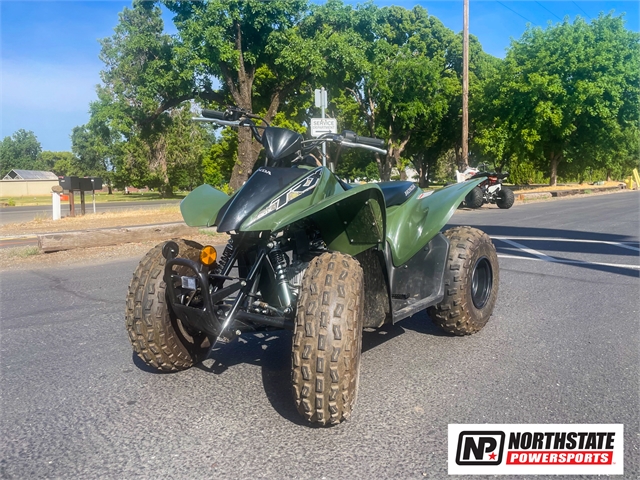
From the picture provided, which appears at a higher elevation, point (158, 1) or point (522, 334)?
point (158, 1)

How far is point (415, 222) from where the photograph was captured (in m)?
4.09

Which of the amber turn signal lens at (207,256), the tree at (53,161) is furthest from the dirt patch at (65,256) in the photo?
the tree at (53,161)

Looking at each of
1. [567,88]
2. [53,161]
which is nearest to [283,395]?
[567,88]

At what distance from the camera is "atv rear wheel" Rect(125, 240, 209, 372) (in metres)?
3.40

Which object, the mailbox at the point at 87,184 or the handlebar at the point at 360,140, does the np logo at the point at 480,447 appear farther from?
the mailbox at the point at 87,184

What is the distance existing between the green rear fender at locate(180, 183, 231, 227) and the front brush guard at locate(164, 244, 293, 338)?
1.22 feet

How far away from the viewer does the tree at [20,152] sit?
11394 cm

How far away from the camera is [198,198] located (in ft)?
12.8

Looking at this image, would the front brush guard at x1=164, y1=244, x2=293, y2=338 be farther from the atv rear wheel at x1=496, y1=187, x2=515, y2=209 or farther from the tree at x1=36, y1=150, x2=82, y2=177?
the tree at x1=36, y1=150, x2=82, y2=177

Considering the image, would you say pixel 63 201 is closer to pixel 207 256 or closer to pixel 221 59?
pixel 221 59

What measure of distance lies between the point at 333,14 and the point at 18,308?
18.7 metres

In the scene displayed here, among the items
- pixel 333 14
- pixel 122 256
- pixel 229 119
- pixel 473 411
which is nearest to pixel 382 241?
pixel 473 411

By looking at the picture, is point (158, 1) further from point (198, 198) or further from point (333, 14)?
point (198, 198)

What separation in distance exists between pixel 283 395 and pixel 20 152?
136 meters
